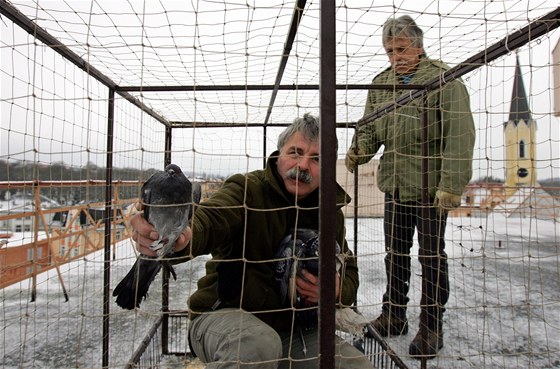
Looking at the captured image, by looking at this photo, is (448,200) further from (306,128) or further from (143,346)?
(143,346)

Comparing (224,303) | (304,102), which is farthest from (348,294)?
(304,102)

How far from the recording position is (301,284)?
55.5 inches

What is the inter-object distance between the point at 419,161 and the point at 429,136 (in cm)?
29

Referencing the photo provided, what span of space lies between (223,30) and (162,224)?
1.11m

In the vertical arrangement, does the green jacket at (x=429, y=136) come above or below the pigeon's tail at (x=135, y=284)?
above

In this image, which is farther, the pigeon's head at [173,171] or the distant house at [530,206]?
the distant house at [530,206]

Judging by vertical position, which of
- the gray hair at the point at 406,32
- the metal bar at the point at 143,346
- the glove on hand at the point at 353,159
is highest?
the gray hair at the point at 406,32

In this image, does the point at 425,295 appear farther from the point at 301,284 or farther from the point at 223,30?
the point at 223,30

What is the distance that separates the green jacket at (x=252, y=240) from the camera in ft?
4.83

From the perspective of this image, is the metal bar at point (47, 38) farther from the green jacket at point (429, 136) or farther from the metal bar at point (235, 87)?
the green jacket at point (429, 136)

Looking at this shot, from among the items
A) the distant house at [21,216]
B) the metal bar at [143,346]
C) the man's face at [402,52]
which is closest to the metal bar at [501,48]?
the man's face at [402,52]

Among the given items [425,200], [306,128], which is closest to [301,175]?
[306,128]

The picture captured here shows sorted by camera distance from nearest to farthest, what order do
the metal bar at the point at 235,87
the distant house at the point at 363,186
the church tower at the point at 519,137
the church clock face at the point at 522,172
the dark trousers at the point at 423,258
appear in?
the church tower at the point at 519,137 → the church clock face at the point at 522,172 → the metal bar at the point at 235,87 → the dark trousers at the point at 423,258 → the distant house at the point at 363,186

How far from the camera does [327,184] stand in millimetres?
986
